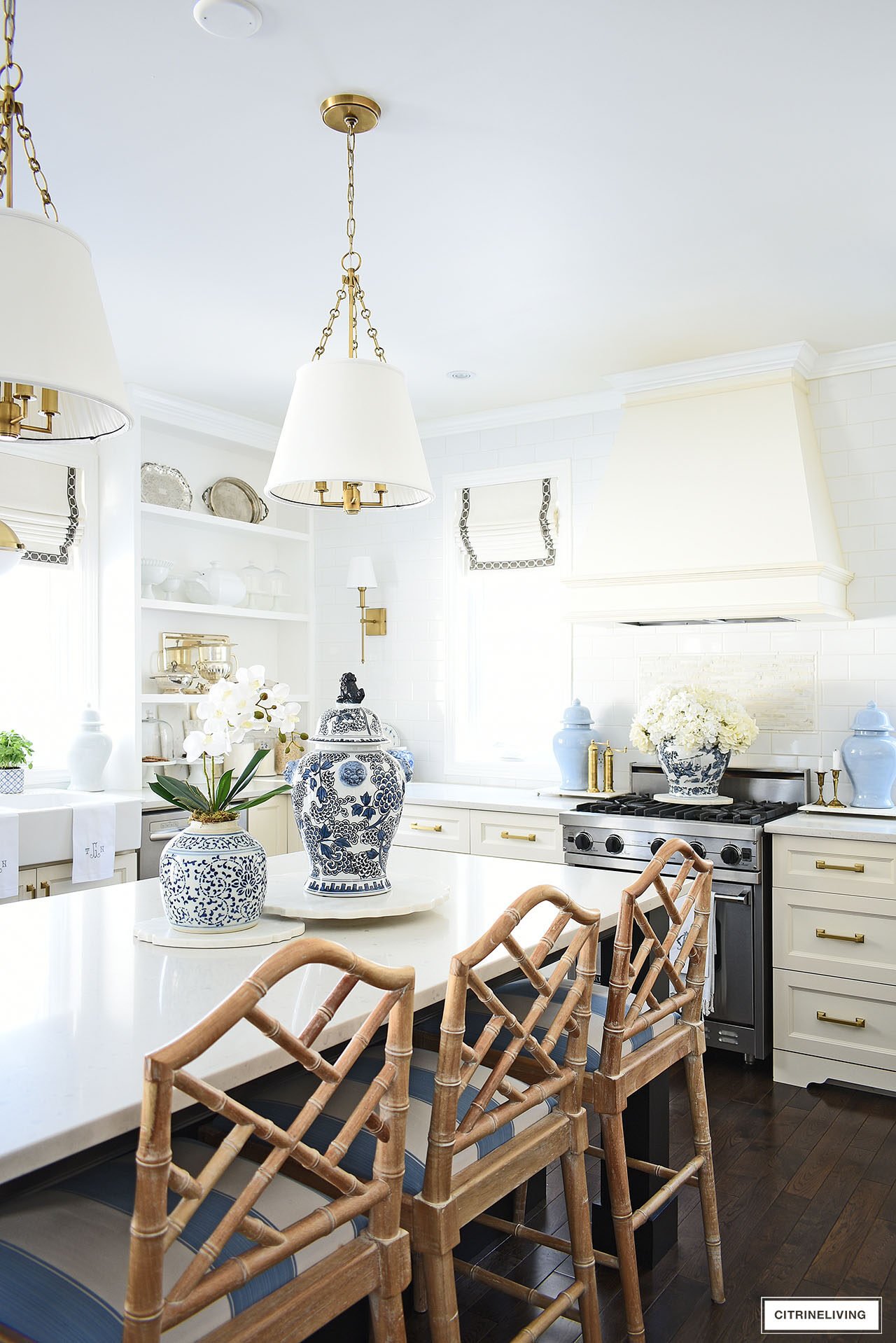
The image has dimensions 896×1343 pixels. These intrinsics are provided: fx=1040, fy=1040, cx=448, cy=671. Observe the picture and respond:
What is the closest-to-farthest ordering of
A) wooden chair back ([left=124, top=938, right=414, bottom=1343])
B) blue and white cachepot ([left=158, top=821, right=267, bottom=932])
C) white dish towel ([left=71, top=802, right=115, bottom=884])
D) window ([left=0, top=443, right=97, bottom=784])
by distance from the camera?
wooden chair back ([left=124, top=938, right=414, bottom=1343]) → blue and white cachepot ([left=158, top=821, right=267, bottom=932]) → white dish towel ([left=71, top=802, right=115, bottom=884]) → window ([left=0, top=443, right=97, bottom=784])

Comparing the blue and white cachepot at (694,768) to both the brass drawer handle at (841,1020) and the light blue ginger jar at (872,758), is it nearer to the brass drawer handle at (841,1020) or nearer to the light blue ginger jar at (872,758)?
the light blue ginger jar at (872,758)

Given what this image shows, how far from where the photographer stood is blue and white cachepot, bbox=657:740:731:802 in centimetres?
425

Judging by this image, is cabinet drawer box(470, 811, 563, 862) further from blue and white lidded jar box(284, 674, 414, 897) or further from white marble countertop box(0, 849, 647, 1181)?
blue and white lidded jar box(284, 674, 414, 897)

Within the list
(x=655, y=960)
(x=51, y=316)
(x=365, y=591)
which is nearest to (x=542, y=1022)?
(x=655, y=960)

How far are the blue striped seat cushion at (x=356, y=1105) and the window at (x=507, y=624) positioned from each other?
3.20 meters

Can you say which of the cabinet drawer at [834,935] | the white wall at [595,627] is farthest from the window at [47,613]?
the cabinet drawer at [834,935]

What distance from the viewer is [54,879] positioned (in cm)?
387

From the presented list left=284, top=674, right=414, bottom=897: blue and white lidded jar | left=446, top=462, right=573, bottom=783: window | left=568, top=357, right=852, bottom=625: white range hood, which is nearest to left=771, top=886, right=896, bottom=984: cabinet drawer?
left=568, top=357, right=852, bottom=625: white range hood

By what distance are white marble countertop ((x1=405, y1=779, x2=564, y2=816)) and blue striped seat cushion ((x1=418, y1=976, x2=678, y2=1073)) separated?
187 cm

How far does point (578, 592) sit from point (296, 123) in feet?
7.79

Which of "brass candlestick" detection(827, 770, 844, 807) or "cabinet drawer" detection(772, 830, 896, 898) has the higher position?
"brass candlestick" detection(827, 770, 844, 807)

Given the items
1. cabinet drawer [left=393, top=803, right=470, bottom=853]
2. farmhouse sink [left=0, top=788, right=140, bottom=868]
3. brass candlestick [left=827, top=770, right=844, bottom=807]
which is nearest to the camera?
farmhouse sink [left=0, top=788, right=140, bottom=868]

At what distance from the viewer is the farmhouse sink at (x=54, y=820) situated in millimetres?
3719

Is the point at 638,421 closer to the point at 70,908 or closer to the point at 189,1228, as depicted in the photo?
the point at 70,908
